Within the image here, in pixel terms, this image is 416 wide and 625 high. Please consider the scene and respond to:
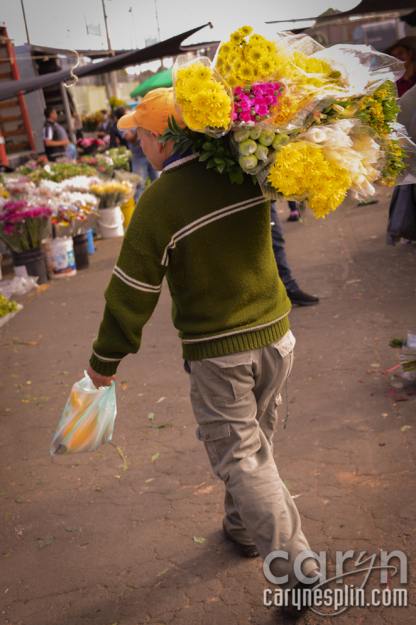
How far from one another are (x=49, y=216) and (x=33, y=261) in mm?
684

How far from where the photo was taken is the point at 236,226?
6.86 ft

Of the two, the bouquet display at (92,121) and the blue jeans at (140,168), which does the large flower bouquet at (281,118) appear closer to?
the blue jeans at (140,168)

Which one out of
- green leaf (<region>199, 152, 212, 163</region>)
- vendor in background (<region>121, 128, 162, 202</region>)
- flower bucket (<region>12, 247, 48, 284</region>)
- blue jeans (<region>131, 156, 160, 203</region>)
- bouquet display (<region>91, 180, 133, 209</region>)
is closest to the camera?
green leaf (<region>199, 152, 212, 163</region>)

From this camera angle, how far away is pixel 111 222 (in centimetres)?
1030

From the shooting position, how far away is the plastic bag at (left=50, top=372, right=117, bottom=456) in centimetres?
268

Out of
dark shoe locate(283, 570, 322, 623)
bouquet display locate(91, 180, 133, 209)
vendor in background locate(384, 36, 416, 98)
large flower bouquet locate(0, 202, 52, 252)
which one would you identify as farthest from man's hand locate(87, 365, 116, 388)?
bouquet display locate(91, 180, 133, 209)

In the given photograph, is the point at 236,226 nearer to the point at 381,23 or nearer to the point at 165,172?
the point at 165,172

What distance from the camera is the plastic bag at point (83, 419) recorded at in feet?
8.79

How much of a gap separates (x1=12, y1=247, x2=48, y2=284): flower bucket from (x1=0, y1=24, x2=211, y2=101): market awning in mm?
2044

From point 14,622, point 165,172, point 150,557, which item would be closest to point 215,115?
point 165,172

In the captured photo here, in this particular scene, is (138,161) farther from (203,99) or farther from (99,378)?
(203,99)

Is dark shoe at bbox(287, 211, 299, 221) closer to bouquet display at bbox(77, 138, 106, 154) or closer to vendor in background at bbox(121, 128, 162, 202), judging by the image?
vendor in background at bbox(121, 128, 162, 202)

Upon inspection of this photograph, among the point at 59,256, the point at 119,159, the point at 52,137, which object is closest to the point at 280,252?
the point at 59,256

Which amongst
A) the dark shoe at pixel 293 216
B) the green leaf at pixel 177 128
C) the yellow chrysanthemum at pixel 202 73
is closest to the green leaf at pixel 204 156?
the green leaf at pixel 177 128
